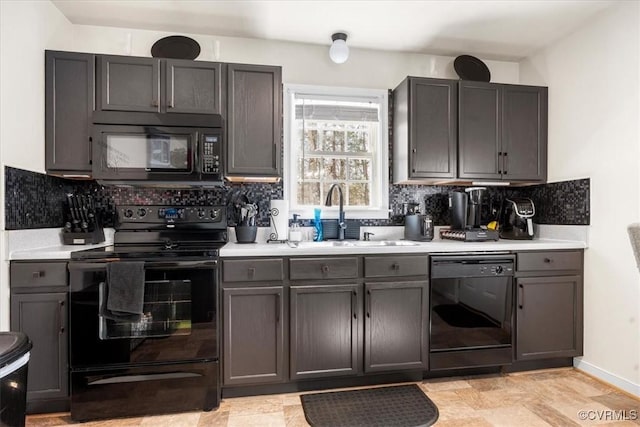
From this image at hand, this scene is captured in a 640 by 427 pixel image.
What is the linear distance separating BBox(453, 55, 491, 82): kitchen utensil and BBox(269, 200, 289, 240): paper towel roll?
78.0 inches

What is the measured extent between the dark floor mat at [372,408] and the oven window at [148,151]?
1744 mm

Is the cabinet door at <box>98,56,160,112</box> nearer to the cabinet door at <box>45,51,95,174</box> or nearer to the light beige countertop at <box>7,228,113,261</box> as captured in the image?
the cabinet door at <box>45,51,95,174</box>

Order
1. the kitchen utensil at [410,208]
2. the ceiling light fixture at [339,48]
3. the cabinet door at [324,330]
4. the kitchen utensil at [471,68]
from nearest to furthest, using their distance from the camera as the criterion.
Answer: the cabinet door at [324,330] → the ceiling light fixture at [339,48] → the kitchen utensil at [410,208] → the kitchen utensil at [471,68]

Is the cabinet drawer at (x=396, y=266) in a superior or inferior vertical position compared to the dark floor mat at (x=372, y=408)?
superior

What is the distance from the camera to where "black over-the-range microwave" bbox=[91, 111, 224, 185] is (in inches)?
87.8

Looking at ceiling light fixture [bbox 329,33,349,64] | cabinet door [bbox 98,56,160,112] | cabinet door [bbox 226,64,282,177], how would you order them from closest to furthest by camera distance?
1. cabinet door [bbox 98,56,160,112]
2. cabinet door [bbox 226,64,282,177]
3. ceiling light fixture [bbox 329,33,349,64]

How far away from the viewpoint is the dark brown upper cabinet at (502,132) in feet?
9.12

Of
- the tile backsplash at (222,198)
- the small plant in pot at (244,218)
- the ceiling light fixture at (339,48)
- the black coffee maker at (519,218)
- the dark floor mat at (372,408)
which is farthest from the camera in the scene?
the black coffee maker at (519,218)

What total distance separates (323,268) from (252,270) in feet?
1.49

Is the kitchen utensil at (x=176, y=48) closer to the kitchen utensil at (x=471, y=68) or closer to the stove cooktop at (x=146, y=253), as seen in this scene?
the stove cooktop at (x=146, y=253)

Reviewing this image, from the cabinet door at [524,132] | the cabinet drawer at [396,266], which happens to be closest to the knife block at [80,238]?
the cabinet drawer at [396,266]

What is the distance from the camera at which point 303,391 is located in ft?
7.57

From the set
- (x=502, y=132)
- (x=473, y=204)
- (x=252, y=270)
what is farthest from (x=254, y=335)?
(x=502, y=132)

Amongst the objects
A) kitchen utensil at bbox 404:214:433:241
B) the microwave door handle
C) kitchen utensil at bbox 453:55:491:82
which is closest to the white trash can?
the microwave door handle
